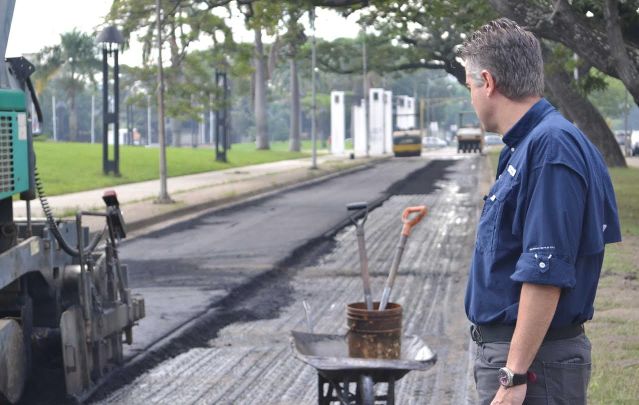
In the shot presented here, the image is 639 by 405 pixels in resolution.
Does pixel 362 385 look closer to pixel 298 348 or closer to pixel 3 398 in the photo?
pixel 298 348

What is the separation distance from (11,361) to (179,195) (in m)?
22.1

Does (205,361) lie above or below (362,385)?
below

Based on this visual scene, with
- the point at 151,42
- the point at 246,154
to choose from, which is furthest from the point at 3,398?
the point at 246,154

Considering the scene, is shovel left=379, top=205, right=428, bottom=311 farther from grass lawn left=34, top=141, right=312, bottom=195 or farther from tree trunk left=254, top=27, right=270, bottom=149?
tree trunk left=254, top=27, right=270, bottom=149

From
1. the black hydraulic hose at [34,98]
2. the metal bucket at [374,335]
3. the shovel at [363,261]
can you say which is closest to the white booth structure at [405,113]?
the black hydraulic hose at [34,98]

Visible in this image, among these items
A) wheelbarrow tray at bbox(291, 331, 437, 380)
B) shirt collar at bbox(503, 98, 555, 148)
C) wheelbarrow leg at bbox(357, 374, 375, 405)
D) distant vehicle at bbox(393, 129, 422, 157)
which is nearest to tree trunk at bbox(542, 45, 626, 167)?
wheelbarrow tray at bbox(291, 331, 437, 380)

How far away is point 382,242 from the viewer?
57.4 feet

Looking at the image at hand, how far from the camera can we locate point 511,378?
3.17 meters

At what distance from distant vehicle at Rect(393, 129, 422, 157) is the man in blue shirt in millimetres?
64973

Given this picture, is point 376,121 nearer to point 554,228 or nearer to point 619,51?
point 619,51

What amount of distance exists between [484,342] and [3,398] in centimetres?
394

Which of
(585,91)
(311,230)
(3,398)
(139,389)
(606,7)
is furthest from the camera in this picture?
(585,91)

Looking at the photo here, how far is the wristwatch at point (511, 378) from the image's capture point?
3166mm

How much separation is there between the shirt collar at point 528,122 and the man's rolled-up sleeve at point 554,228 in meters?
0.22
